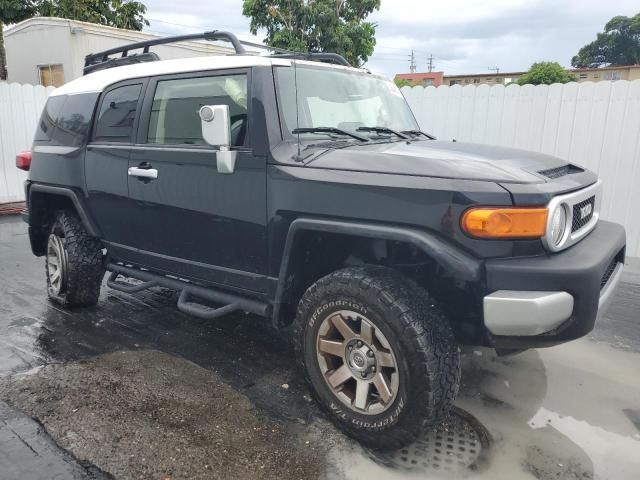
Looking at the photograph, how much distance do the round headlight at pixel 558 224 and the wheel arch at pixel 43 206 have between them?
3599 mm

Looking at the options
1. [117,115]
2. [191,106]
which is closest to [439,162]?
[191,106]

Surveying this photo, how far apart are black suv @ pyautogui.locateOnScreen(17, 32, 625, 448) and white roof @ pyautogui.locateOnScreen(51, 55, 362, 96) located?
0.02 metres

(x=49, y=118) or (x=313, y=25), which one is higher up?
(x=313, y=25)

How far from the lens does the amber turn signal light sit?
7.69ft

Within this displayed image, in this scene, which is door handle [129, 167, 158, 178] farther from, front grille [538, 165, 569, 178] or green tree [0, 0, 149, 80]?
green tree [0, 0, 149, 80]

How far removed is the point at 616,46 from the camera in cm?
8031

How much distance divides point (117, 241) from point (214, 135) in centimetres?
170

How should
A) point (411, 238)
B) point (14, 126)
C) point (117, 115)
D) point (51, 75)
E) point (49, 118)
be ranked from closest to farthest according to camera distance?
point (411, 238), point (117, 115), point (49, 118), point (14, 126), point (51, 75)

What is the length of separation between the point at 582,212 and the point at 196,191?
7.53ft

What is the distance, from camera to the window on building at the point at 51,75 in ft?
56.0

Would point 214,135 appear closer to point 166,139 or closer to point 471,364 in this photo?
point 166,139

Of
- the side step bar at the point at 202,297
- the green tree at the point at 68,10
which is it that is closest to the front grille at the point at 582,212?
the side step bar at the point at 202,297

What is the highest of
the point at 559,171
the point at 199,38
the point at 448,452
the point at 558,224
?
the point at 199,38

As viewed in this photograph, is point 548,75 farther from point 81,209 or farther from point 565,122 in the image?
point 81,209
